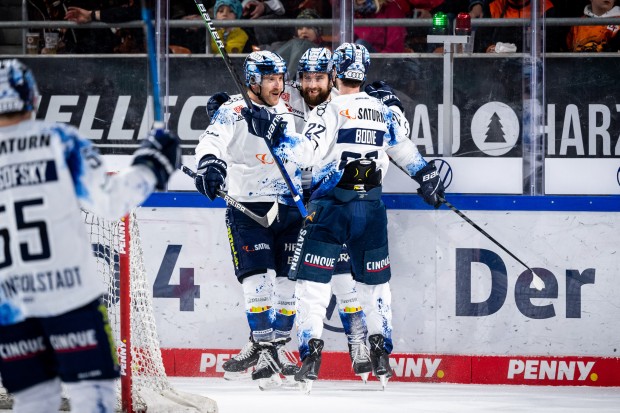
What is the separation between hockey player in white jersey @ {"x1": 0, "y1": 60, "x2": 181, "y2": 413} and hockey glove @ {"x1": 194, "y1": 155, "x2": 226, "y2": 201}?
76.5 inches

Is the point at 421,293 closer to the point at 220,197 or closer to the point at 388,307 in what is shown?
the point at 388,307

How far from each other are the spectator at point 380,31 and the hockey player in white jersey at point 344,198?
45cm

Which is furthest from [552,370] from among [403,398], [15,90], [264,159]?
[15,90]

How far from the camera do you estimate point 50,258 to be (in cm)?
301

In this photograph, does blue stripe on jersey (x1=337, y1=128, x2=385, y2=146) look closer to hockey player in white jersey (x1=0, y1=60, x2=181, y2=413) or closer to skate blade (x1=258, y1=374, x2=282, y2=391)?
skate blade (x1=258, y1=374, x2=282, y2=391)

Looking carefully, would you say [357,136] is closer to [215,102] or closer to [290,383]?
[215,102]

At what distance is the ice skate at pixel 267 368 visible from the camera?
5250 millimetres

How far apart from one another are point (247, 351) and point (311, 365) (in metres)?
0.35

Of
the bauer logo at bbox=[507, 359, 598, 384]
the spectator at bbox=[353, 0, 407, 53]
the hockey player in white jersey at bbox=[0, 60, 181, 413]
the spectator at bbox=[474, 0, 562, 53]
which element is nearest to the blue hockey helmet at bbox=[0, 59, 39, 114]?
the hockey player in white jersey at bbox=[0, 60, 181, 413]

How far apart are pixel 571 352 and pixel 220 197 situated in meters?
1.87

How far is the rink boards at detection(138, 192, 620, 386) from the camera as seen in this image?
5.50 m

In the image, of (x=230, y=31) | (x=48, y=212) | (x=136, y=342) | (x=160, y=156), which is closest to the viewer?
(x=48, y=212)

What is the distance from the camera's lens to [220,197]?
218 inches

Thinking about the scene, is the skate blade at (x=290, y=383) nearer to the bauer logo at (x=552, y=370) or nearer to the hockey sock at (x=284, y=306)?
the hockey sock at (x=284, y=306)
